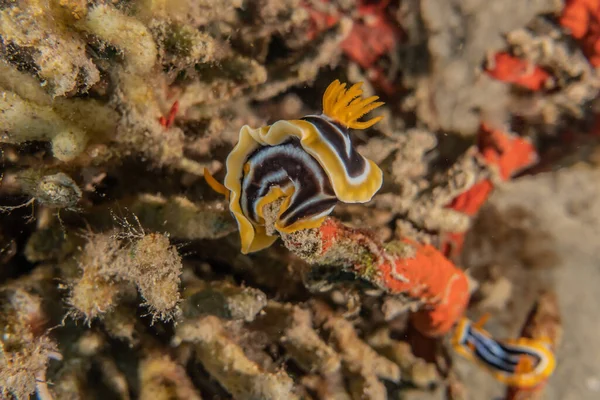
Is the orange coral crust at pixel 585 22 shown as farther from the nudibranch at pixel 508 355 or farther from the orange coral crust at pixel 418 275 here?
the nudibranch at pixel 508 355

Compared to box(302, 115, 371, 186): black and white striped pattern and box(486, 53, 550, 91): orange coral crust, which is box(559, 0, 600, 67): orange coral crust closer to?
box(486, 53, 550, 91): orange coral crust

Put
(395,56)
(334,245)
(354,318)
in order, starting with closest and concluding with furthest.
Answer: (334,245), (354,318), (395,56)

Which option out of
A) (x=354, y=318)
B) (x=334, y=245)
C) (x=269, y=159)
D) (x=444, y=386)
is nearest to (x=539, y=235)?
(x=444, y=386)

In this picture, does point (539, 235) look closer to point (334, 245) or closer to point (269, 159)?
point (334, 245)

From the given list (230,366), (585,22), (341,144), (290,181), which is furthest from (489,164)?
(230,366)

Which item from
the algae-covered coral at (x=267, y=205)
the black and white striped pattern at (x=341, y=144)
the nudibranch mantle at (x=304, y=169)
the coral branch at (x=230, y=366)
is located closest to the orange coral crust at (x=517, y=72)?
the algae-covered coral at (x=267, y=205)

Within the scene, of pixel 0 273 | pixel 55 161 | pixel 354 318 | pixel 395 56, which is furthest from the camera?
pixel 395 56

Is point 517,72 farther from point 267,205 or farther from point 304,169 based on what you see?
→ point 267,205
